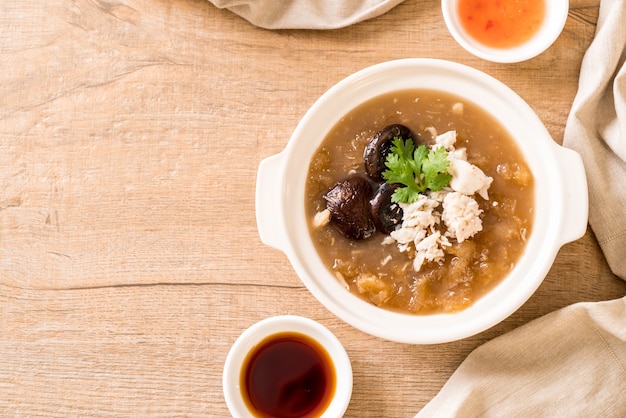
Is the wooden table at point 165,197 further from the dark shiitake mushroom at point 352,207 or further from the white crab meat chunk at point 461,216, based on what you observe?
the white crab meat chunk at point 461,216

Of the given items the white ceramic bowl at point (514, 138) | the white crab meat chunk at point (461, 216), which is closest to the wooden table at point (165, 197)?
the white ceramic bowl at point (514, 138)

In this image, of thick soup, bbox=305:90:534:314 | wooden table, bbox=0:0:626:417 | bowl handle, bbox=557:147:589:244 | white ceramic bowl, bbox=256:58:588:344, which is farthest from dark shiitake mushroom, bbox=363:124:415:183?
bowl handle, bbox=557:147:589:244

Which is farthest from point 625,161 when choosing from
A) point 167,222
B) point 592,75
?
point 167,222

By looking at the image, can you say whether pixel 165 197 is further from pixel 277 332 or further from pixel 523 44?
pixel 523 44

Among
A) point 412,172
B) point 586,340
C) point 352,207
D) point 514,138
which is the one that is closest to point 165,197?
point 352,207

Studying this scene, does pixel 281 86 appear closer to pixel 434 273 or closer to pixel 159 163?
pixel 159 163
